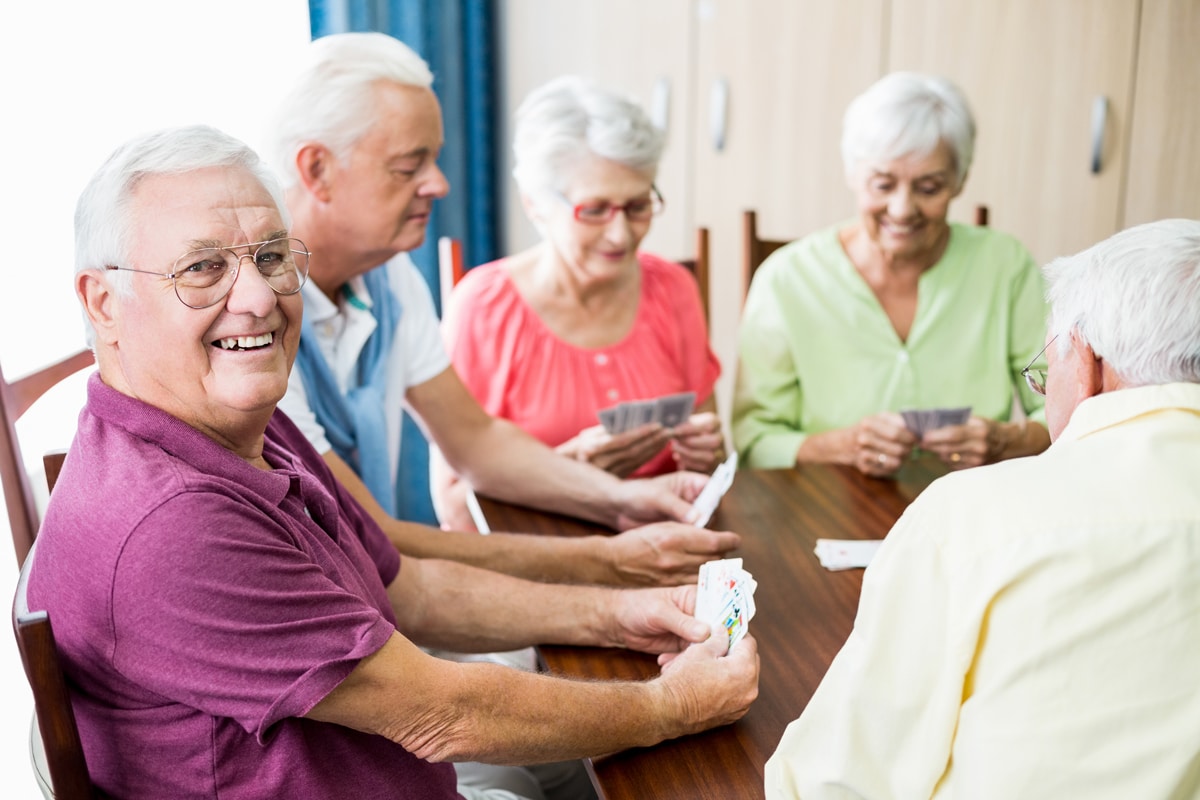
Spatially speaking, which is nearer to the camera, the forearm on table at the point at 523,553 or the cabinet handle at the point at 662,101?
the forearm on table at the point at 523,553

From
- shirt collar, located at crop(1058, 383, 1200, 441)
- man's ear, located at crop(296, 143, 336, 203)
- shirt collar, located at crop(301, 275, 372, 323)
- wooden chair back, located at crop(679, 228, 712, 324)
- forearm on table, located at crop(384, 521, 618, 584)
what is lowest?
forearm on table, located at crop(384, 521, 618, 584)

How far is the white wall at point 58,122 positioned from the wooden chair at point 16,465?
465 mm

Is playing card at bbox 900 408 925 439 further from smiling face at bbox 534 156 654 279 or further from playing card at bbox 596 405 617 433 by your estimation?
smiling face at bbox 534 156 654 279

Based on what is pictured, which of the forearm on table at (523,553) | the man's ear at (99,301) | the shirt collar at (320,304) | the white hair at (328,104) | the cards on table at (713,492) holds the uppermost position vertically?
the white hair at (328,104)

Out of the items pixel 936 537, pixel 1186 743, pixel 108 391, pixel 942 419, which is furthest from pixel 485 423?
pixel 1186 743

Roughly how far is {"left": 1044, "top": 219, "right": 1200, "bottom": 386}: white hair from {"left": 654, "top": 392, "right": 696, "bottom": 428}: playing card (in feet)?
4.03

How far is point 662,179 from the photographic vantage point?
4406 mm

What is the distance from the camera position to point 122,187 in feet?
3.92

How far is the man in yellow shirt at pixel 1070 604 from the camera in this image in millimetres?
975

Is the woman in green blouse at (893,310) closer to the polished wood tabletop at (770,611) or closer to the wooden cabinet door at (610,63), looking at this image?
the polished wood tabletop at (770,611)

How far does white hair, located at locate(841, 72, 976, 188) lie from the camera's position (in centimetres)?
251

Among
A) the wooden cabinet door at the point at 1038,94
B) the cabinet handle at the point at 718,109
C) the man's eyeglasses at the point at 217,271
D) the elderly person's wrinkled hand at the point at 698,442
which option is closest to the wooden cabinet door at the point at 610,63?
the cabinet handle at the point at 718,109

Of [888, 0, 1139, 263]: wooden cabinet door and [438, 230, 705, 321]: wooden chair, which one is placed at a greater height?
[888, 0, 1139, 263]: wooden cabinet door

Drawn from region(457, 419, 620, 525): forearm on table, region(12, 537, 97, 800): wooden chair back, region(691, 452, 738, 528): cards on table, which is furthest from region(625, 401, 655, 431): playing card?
region(12, 537, 97, 800): wooden chair back
